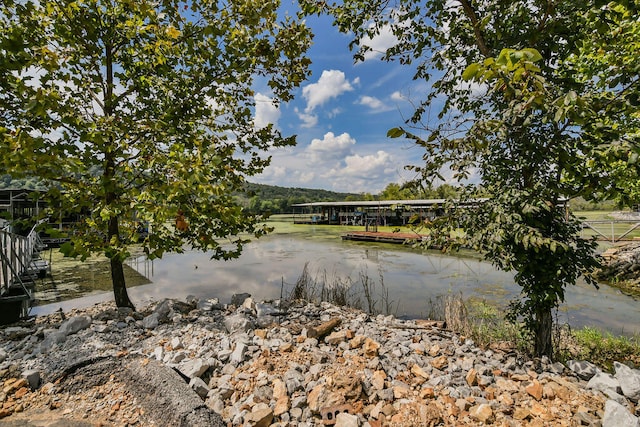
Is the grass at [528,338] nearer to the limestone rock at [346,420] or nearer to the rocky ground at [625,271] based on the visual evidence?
the limestone rock at [346,420]

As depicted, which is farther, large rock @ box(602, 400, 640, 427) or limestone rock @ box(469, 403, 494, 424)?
limestone rock @ box(469, 403, 494, 424)

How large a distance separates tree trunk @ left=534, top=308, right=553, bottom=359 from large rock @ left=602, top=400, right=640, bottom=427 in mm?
1336

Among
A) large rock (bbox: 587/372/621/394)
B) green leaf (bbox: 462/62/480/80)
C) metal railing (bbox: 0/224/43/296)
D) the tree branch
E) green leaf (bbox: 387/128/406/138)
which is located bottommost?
large rock (bbox: 587/372/621/394)

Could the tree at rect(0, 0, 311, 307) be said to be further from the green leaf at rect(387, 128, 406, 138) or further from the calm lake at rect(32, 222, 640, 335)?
the calm lake at rect(32, 222, 640, 335)

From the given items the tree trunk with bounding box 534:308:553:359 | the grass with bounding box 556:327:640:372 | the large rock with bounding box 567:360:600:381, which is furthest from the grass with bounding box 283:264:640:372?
the large rock with bounding box 567:360:600:381

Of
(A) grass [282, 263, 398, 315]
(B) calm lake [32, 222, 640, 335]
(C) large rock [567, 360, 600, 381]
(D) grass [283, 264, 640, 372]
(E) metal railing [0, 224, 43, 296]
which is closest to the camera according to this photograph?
(C) large rock [567, 360, 600, 381]

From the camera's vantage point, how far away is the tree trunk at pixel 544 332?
133 inches

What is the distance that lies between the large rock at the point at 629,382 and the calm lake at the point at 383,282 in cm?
360

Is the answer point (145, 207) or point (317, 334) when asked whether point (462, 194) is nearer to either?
point (317, 334)

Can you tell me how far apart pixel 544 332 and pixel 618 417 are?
56.9 inches

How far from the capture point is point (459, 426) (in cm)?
206

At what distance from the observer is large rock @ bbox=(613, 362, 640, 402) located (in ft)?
8.14

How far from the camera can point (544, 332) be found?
338 centimetres

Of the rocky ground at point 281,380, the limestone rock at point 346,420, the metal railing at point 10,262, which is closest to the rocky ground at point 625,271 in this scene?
the rocky ground at point 281,380
